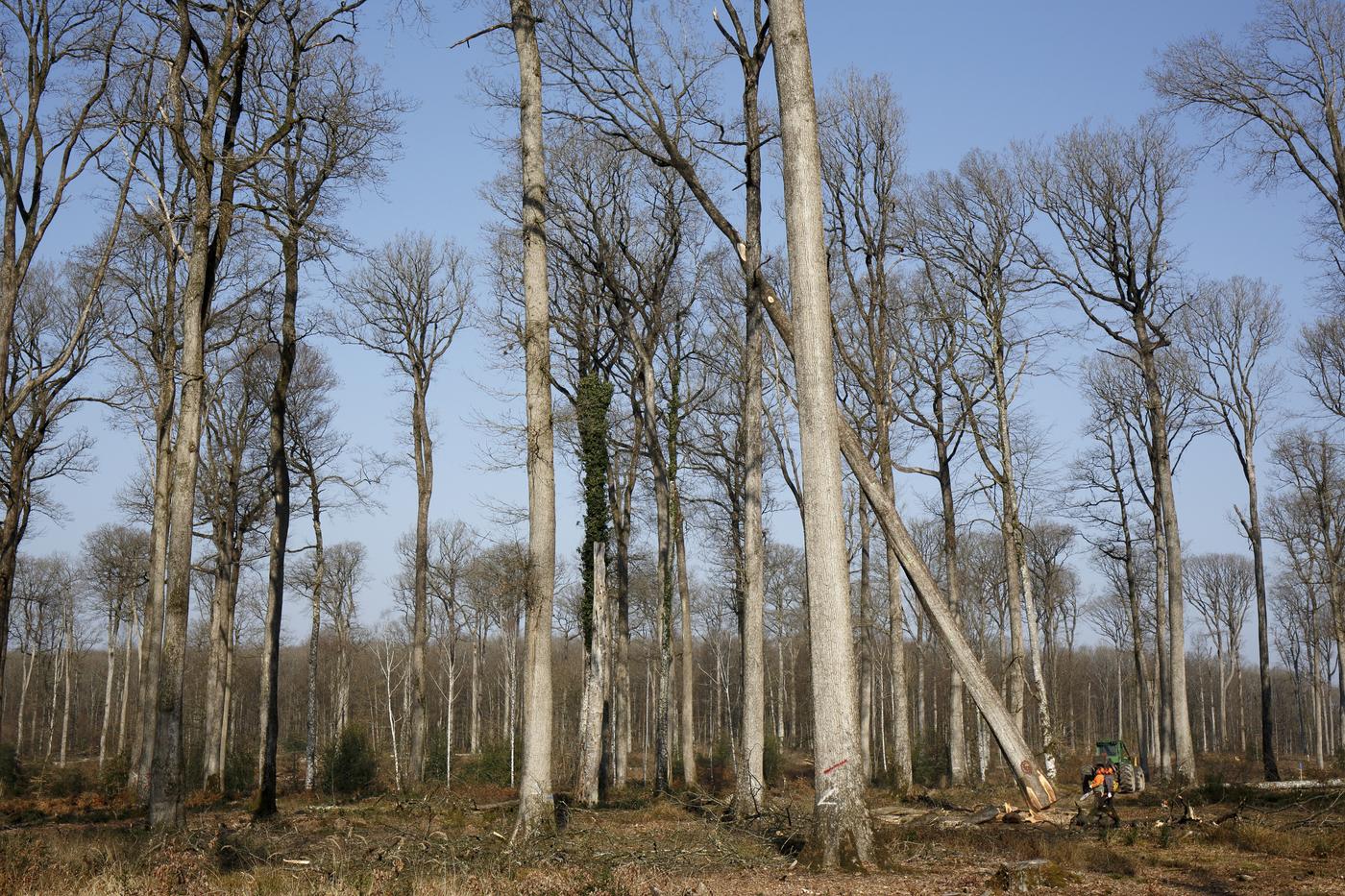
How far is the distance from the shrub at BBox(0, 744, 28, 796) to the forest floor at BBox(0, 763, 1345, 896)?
18.9 metres

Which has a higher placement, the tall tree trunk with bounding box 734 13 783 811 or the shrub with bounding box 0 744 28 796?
the tall tree trunk with bounding box 734 13 783 811

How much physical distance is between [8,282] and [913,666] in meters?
57.5

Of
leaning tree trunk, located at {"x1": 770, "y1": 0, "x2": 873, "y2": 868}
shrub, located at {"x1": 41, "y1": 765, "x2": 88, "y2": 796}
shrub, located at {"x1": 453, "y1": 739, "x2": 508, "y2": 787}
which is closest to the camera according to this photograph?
leaning tree trunk, located at {"x1": 770, "y1": 0, "x2": 873, "y2": 868}

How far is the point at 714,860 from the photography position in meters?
9.23

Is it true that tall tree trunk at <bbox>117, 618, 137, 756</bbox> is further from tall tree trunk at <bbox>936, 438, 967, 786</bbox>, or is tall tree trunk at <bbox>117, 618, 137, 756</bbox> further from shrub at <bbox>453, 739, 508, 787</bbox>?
tall tree trunk at <bbox>936, 438, 967, 786</bbox>

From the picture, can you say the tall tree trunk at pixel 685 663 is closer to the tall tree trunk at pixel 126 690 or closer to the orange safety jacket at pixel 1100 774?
the orange safety jacket at pixel 1100 774

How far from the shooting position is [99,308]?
21.3 meters

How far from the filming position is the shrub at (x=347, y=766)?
79.2 feet

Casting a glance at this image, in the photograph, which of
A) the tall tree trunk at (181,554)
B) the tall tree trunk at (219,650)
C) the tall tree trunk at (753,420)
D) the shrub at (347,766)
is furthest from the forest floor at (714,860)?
the tall tree trunk at (219,650)

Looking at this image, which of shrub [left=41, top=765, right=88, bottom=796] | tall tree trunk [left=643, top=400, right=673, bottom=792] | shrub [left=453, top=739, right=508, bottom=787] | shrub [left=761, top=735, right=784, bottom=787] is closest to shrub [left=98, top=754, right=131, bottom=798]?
shrub [left=41, top=765, right=88, bottom=796]

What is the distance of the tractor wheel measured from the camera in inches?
833

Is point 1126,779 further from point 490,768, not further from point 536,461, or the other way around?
point 536,461

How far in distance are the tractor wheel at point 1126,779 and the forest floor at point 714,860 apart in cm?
824

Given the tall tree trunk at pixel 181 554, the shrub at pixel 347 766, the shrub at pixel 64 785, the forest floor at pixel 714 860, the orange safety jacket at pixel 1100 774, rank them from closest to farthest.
A: 1. the forest floor at pixel 714 860
2. the tall tree trunk at pixel 181 554
3. the orange safety jacket at pixel 1100 774
4. the shrub at pixel 347 766
5. the shrub at pixel 64 785
